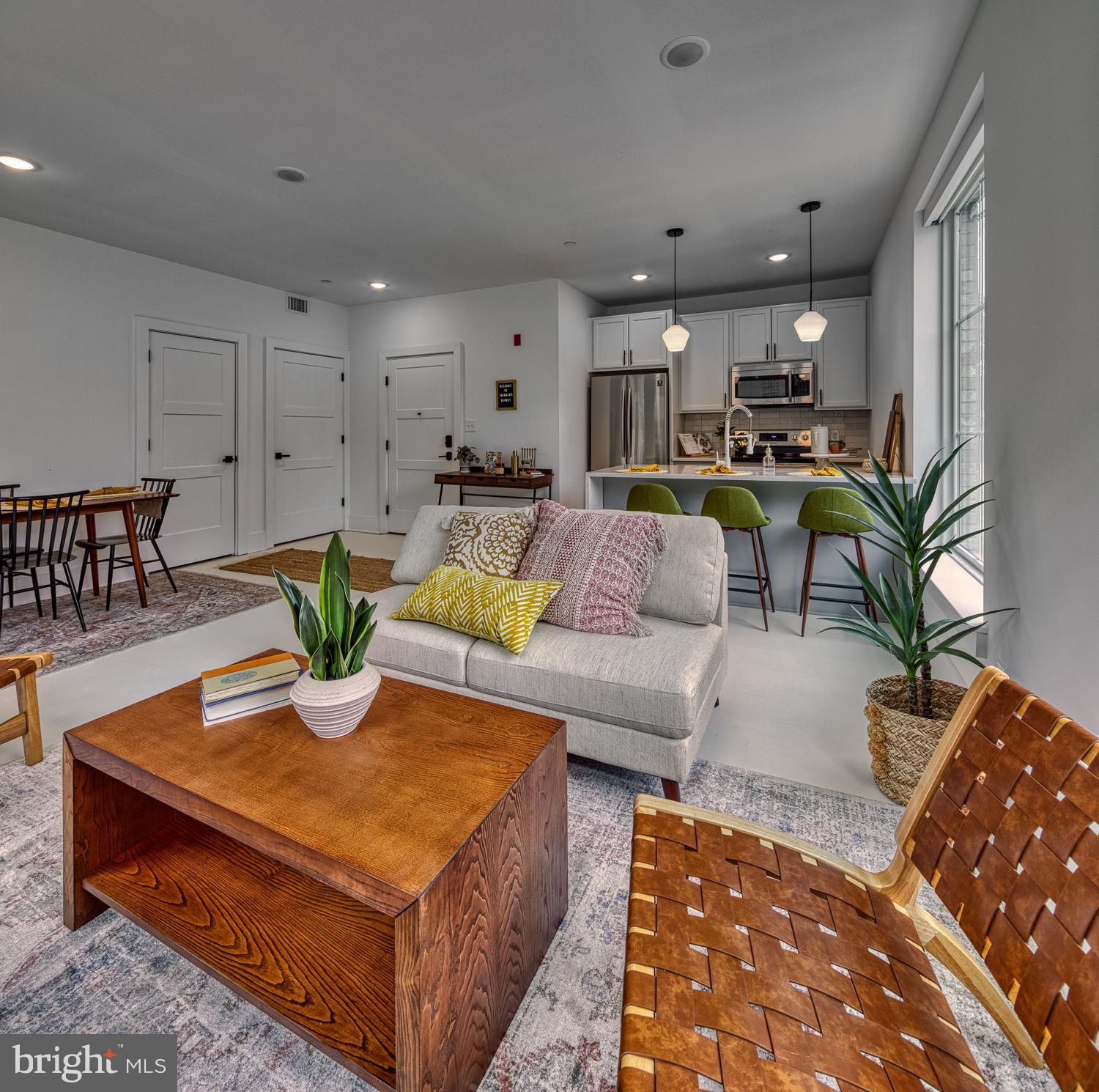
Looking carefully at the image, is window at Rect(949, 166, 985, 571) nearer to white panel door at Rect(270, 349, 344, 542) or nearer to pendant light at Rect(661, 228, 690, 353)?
pendant light at Rect(661, 228, 690, 353)

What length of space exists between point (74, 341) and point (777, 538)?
17.1 feet

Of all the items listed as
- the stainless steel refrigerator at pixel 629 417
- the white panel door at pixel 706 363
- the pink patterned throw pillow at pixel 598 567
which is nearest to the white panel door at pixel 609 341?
the stainless steel refrigerator at pixel 629 417

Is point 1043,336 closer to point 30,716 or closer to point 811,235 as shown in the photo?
point 30,716

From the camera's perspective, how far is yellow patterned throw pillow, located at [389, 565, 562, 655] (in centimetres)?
196

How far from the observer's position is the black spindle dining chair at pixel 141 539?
3.94m

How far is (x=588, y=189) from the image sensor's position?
3.56 m

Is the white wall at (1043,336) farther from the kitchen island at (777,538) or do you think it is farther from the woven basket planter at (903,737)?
the kitchen island at (777,538)

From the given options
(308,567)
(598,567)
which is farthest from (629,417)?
(598,567)

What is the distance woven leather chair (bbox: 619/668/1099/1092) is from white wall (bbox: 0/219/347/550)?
5.06 meters

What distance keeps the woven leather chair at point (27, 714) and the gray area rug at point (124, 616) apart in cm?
115

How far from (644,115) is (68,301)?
166 inches

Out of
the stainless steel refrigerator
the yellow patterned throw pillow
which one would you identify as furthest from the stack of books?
the stainless steel refrigerator

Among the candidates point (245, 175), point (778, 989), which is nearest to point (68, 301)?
point (245, 175)

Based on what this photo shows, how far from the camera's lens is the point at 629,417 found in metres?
5.78
